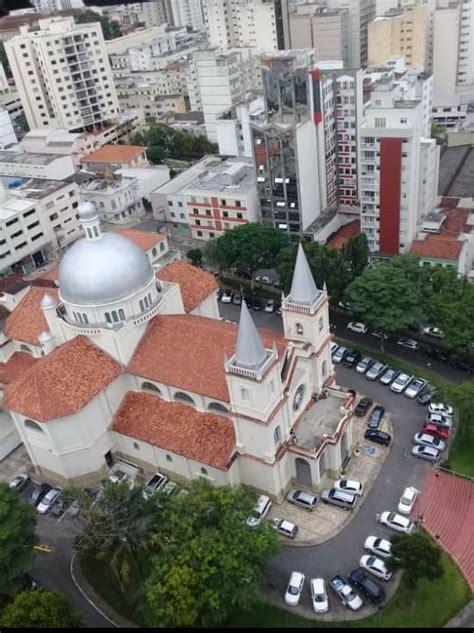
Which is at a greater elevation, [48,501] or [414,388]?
[48,501]

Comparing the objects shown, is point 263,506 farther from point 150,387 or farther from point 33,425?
point 33,425

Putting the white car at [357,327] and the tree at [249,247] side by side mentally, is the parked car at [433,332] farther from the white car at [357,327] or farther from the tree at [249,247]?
the tree at [249,247]

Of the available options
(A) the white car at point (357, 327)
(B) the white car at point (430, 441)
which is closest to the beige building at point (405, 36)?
(A) the white car at point (357, 327)

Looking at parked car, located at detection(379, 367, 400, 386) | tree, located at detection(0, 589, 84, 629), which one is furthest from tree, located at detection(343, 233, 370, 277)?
tree, located at detection(0, 589, 84, 629)

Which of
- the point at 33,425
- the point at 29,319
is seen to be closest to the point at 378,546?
the point at 33,425

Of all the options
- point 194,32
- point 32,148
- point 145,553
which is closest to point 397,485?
point 145,553

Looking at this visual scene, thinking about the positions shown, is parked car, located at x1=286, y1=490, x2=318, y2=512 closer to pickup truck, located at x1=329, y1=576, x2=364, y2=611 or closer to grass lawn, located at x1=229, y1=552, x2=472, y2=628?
pickup truck, located at x1=329, y1=576, x2=364, y2=611
